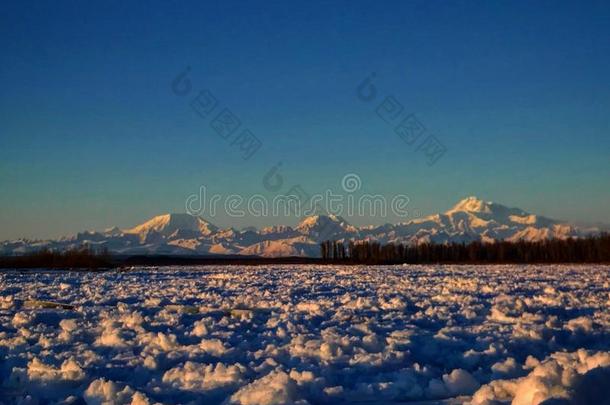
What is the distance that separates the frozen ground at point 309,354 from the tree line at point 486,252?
64.8m

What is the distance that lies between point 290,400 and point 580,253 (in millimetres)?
84291

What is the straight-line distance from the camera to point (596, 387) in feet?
14.0

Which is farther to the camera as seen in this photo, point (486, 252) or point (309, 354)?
point (486, 252)

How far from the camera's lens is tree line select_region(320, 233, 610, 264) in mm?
77250

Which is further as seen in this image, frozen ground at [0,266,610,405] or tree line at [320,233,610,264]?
tree line at [320,233,610,264]

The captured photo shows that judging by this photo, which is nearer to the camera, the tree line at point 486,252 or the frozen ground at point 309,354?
the frozen ground at point 309,354

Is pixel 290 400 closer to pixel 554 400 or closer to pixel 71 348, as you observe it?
pixel 554 400

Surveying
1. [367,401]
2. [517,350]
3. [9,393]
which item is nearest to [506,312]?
[517,350]

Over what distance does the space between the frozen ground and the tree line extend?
6479cm

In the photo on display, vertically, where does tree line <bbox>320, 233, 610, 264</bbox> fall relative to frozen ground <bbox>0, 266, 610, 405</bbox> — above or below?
above

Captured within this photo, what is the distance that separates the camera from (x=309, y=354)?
21.8ft

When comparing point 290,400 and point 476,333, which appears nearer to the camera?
point 290,400

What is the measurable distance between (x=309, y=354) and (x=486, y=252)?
8417 centimetres

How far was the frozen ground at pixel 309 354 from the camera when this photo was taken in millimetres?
5094
